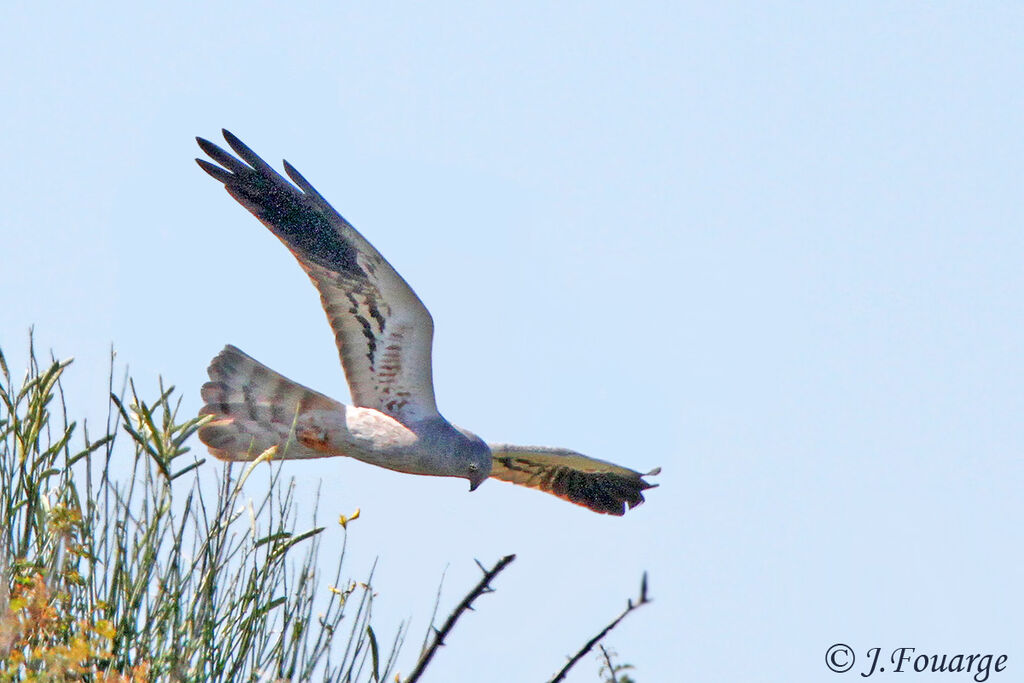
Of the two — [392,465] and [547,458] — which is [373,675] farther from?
[547,458]

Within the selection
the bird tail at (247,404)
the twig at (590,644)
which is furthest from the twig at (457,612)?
the bird tail at (247,404)

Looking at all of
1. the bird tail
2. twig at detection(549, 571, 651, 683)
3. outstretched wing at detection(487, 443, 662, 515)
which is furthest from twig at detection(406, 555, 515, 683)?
outstretched wing at detection(487, 443, 662, 515)

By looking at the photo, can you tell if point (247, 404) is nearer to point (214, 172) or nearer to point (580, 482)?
point (214, 172)

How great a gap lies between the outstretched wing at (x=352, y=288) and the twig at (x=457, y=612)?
3950 millimetres

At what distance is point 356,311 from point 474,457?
3.68 feet

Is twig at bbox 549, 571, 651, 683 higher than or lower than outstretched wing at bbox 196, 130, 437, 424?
lower

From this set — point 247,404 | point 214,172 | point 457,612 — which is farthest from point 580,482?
point 457,612

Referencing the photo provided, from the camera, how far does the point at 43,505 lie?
16.5 ft

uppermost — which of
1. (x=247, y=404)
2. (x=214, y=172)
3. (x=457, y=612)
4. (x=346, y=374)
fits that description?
(x=214, y=172)

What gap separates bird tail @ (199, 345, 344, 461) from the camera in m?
7.78

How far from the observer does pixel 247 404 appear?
25.6 ft

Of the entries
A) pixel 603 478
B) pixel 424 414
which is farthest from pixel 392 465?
pixel 603 478

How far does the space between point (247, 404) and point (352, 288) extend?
89cm

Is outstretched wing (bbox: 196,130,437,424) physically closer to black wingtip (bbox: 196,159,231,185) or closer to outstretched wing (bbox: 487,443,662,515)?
black wingtip (bbox: 196,159,231,185)
